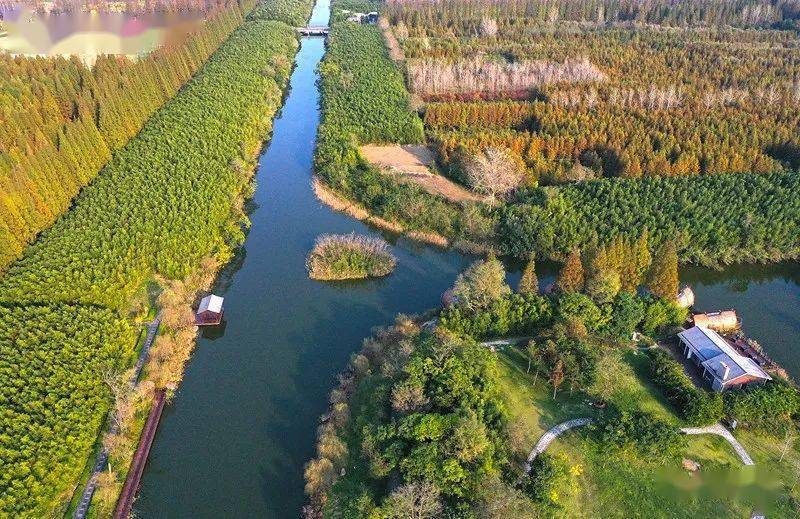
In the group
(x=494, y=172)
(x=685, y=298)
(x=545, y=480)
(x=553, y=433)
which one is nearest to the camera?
(x=545, y=480)

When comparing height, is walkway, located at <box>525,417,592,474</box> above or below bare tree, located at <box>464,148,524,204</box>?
below

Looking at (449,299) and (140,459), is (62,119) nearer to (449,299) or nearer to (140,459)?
(140,459)

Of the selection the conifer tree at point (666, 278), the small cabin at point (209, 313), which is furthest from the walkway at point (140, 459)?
the conifer tree at point (666, 278)

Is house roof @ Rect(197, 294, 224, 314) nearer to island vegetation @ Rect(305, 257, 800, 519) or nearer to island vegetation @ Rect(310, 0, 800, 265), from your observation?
island vegetation @ Rect(305, 257, 800, 519)

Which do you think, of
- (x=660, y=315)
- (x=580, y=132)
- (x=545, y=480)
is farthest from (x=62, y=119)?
(x=660, y=315)

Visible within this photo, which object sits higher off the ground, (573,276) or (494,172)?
(494,172)

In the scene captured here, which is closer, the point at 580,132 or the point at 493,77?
the point at 580,132

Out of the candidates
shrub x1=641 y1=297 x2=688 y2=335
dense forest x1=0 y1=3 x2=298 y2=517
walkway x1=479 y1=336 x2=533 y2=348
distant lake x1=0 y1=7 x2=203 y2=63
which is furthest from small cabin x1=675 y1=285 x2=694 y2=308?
distant lake x1=0 y1=7 x2=203 y2=63
